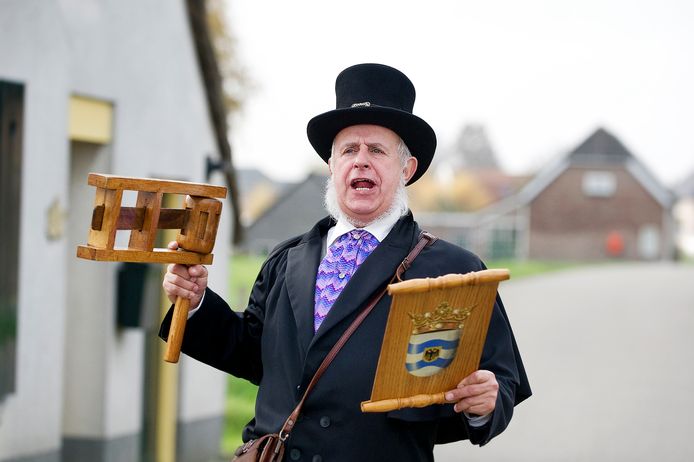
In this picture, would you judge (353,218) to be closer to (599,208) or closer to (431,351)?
(431,351)

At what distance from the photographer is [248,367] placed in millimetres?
3383

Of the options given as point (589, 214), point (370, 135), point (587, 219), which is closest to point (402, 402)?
point (370, 135)

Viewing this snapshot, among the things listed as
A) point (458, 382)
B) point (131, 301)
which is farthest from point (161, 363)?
point (458, 382)

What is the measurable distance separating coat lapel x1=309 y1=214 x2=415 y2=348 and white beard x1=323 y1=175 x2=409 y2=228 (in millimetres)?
52

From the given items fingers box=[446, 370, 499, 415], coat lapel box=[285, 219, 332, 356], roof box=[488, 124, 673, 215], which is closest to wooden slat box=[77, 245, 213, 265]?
coat lapel box=[285, 219, 332, 356]

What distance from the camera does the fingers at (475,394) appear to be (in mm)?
2867

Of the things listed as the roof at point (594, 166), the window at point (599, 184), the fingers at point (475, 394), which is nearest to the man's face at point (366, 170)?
the fingers at point (475, 394)

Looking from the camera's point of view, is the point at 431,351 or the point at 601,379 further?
the point at 601,379

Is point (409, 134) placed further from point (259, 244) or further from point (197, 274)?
point (259, 244)

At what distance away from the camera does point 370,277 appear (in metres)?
3.13

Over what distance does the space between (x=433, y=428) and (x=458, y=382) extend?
0.31 metres

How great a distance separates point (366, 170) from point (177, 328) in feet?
2.16

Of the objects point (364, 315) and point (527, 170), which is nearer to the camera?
point (364, 315)

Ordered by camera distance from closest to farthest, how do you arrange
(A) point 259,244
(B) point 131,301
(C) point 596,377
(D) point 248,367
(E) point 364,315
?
1. (E) point 364,315
2. (D) point 248,367
3. (B) point 131,301
4. (A) point 259,244
5. (C) point 596,377
